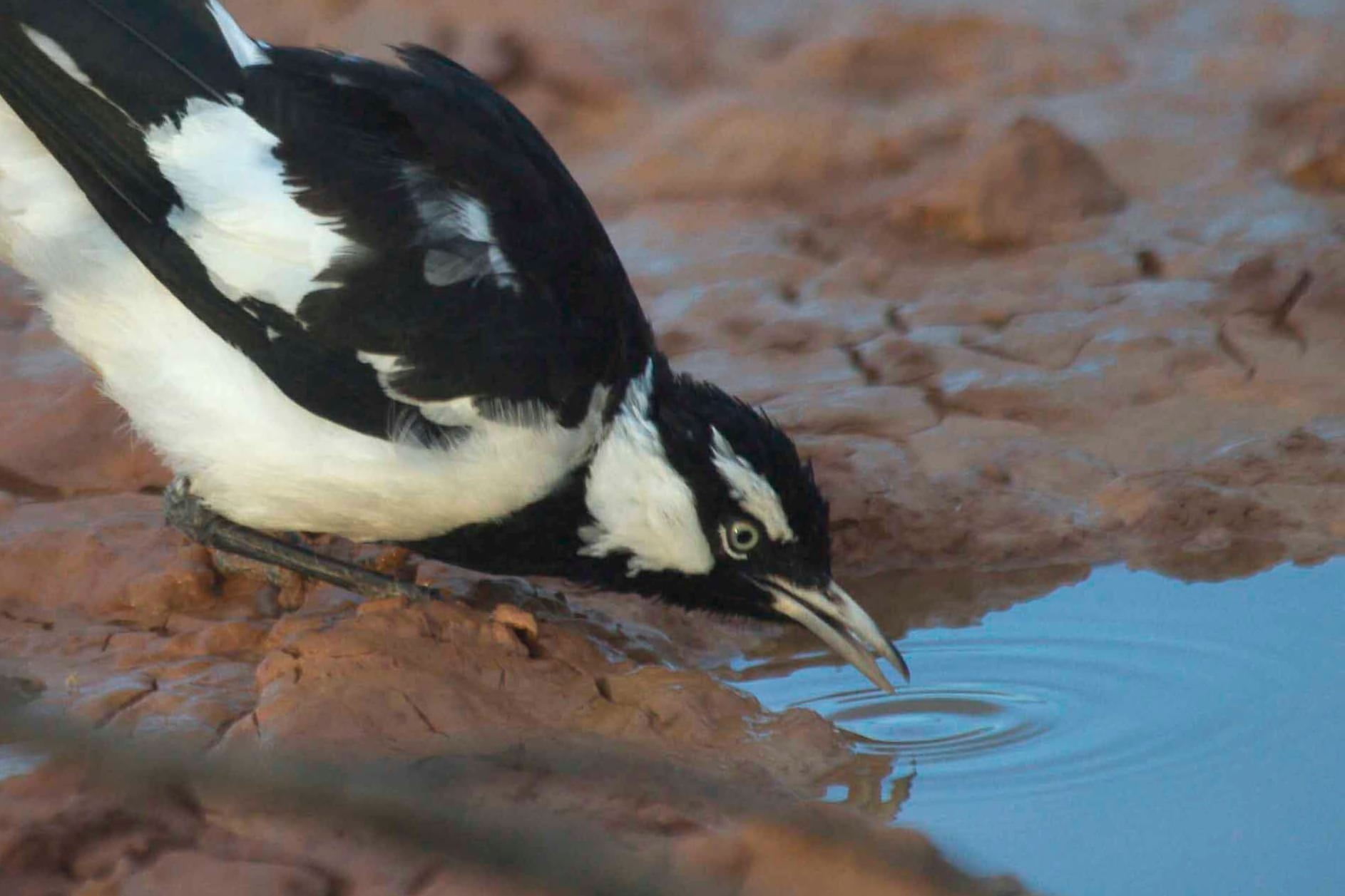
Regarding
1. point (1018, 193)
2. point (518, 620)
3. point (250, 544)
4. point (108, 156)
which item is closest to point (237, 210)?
point (108, 156)

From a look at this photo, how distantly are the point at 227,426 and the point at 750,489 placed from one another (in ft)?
3.95

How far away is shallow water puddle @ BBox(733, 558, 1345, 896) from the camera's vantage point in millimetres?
3307

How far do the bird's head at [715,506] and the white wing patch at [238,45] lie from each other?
3.83ft

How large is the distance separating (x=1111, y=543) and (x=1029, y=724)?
0.95m

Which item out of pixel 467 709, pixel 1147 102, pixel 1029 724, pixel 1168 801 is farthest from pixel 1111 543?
pixel 1147 102

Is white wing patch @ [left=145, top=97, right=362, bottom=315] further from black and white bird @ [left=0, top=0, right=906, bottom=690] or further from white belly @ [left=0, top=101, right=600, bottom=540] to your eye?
white belly @ [left=0, top=101, right=600, bottom=540]

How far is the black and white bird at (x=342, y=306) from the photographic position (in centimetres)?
391

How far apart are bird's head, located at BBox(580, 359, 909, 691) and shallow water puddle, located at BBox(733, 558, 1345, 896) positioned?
0.73 feet

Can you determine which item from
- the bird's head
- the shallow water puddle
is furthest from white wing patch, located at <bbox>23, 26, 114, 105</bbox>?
the shallow water puddle

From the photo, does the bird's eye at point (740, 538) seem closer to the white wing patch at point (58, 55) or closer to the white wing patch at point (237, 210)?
the white wing patch at point (237, 210)

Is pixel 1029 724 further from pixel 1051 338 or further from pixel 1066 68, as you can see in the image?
pixel 1066 68

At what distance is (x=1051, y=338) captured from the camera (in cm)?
557

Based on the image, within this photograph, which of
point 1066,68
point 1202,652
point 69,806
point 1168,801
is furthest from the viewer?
point 1066,68

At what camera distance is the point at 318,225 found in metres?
3.90
